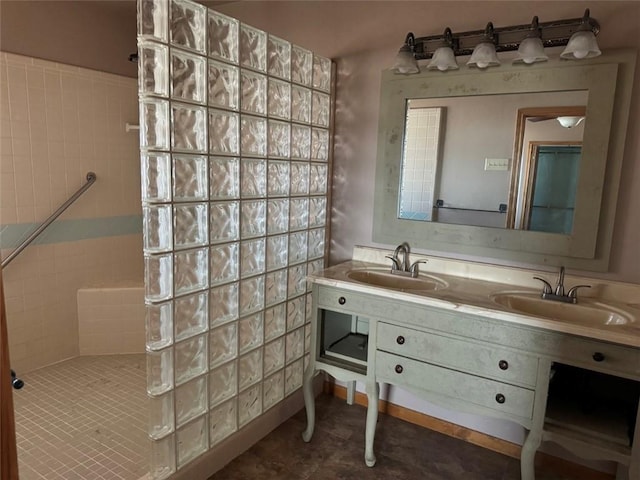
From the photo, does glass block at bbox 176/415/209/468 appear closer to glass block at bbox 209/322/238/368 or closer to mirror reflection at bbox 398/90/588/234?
glass block at bbox 209/322/238/368

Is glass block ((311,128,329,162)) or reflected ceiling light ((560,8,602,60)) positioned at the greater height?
reflected ceiling light ((560,8,602,60))

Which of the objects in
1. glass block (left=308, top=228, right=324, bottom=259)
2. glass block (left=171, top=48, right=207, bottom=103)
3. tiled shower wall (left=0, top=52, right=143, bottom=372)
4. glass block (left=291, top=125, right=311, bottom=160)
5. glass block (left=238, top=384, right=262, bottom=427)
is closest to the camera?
glass block (left=171, top=48, right=207, bottom=103)

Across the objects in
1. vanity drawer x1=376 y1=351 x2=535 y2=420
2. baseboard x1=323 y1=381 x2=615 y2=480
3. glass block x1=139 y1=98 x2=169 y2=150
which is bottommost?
baseboard x1=323 y1=381 x2=615 y2=480

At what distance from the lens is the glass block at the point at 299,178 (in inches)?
85.7

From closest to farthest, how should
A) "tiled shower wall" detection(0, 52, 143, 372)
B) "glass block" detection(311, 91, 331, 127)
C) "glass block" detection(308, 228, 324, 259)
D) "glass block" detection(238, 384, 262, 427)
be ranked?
"glass block" detection(238, 384, 262, 427), "glass block" detection(311, 91, 331, 127), "glass block" detection(308, 228, 324, 259), "tiled shower wall" detection(0, 52, 143, 372)

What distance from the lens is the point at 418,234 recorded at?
2.25m

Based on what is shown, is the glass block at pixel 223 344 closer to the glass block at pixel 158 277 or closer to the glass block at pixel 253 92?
the glass block at pixel 158 277

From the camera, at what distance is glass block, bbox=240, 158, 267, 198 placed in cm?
185

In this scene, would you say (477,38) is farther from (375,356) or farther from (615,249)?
(375,356)

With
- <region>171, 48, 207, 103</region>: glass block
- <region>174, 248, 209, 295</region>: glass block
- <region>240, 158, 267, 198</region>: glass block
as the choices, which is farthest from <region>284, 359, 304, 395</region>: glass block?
<region>171, 48, 207, 103</region>: glass block

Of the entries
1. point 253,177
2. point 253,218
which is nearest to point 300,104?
point 253,177

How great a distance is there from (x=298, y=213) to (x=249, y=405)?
96cm

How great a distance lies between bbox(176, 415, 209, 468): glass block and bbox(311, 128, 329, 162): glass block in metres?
1.37

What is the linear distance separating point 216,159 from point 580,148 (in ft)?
4.92
